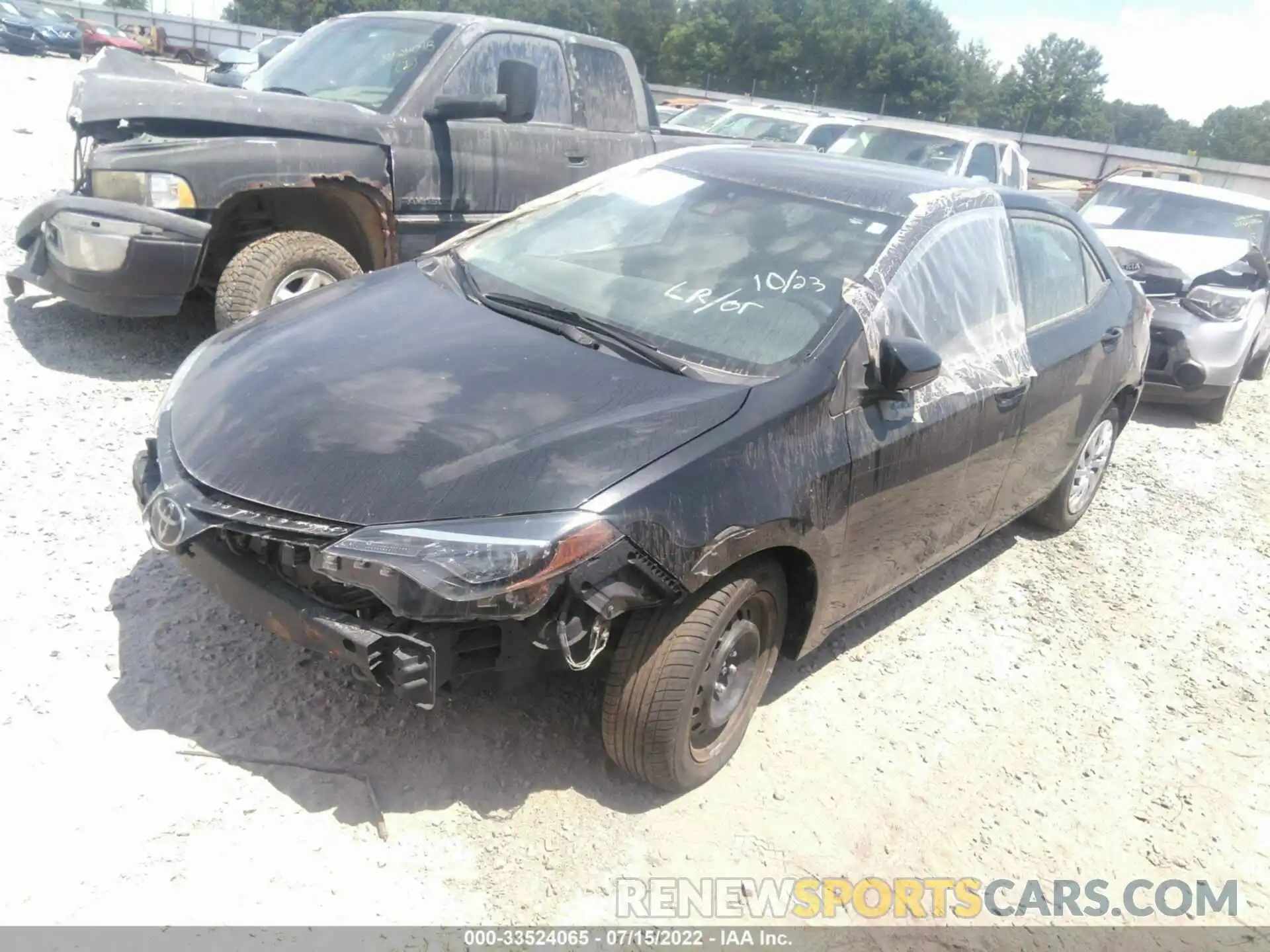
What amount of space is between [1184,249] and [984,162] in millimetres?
2501

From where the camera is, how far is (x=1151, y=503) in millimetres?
5938

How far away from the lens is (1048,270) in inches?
171

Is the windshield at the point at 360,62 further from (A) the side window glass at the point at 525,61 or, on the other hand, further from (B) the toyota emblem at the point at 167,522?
(B) the toyota emblem at the point at 167,522

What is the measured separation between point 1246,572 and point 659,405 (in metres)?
4.00

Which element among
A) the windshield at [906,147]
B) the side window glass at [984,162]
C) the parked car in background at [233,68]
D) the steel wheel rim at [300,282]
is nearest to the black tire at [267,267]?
the steel wheel rim at [300,282]

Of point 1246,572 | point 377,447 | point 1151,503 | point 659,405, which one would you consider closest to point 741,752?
point 659,405

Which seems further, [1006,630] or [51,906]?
[1006,630]

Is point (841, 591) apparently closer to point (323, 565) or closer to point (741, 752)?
point (741, 752)

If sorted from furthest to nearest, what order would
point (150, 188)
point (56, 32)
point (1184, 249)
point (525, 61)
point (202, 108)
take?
point (56, 32), point (1184, 249), point (525, 61), point (202, 108), point (150, 188)

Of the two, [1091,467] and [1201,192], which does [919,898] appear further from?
[1201,192]

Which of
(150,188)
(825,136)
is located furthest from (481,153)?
(825,136)

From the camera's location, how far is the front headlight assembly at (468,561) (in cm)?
229

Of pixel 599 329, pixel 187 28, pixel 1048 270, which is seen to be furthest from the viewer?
pixel 187 28

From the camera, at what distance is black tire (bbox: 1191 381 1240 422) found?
7629 mm
